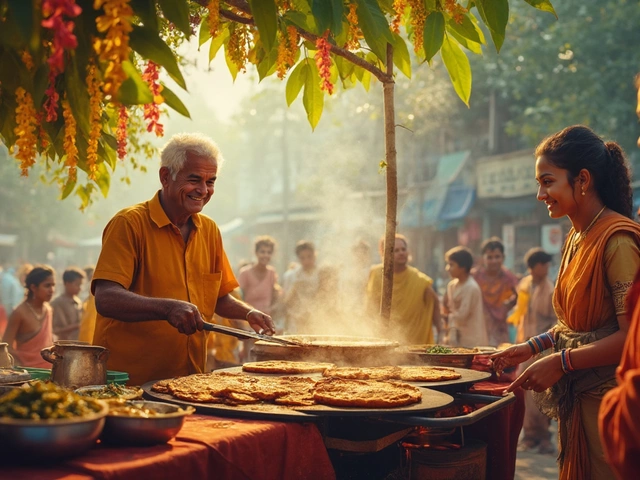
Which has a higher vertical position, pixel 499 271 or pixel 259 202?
pixel 259 202

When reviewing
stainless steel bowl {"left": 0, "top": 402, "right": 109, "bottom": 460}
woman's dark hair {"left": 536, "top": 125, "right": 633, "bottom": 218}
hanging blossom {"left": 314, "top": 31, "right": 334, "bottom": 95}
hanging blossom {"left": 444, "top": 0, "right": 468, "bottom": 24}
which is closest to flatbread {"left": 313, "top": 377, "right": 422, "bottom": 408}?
stainless steel bowl {"left": 0, "top": 402, "right": 109, "bottom": 460}

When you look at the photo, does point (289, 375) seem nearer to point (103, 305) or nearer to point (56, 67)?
point (103, 305)

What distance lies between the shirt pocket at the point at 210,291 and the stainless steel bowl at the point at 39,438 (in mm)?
2158

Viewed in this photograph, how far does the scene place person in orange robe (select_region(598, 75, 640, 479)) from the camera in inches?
72.0

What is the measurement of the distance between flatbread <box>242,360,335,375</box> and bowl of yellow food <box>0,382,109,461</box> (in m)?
1.73

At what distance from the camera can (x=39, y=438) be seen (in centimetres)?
197

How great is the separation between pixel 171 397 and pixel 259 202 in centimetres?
4571

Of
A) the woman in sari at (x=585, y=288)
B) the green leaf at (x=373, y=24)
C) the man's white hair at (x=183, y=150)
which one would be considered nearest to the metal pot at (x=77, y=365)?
the man's white hair at (x=183, y=150)

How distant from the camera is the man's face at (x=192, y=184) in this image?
397 cm

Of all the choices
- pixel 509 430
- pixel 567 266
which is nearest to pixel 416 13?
pixel 567 266

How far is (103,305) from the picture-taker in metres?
3.62

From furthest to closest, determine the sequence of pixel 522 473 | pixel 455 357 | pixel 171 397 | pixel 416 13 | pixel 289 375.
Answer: pixel 522 473 < pixel 455 357 < pixel 289 375 < pixel 416 13 < pixel 171 397

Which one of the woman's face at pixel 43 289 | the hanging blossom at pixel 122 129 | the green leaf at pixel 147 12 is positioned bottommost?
the woman's face at pixel 43 289

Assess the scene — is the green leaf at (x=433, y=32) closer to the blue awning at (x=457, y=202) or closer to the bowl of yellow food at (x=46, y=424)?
the bowl of yellow food at (x=46, y=424)
